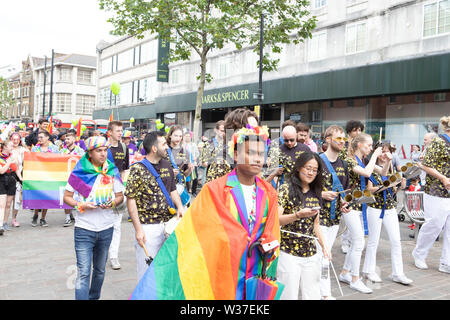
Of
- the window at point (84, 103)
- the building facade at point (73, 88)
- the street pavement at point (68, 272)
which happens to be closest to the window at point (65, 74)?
the building facade at point (73, 88)

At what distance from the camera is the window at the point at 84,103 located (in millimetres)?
63125

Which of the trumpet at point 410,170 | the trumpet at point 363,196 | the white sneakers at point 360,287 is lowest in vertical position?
the white sneakers at point 360,287

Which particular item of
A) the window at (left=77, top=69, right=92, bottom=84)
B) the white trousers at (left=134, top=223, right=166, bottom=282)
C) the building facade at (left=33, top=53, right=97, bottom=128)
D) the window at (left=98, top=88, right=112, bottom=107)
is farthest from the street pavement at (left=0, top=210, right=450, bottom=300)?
the window at (left=77, top=69, right=92, bottom=84)

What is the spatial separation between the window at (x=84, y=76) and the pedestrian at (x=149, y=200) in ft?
211

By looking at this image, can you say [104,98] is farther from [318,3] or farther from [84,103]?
[318,3]

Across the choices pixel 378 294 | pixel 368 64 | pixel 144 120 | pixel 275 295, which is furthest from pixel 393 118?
pixel 144 120

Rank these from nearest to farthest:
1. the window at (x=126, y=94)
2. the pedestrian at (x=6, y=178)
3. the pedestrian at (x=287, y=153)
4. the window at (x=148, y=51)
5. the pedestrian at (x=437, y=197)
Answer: the pedestrian at (x=287, y=153)
the pedestrian at (x=437, y=197)
the pedestrian at (x=6, y=178)
the window at (x=148, y=51)
the window at (x=126, y=94)

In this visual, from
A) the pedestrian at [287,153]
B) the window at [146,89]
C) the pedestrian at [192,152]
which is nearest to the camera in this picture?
the pedestrian at [287,153]

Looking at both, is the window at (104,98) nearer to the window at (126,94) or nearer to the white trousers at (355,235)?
the window at (126,94)

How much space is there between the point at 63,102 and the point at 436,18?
185 ft

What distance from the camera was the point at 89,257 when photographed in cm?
401

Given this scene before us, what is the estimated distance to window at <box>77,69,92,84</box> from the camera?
63656mm

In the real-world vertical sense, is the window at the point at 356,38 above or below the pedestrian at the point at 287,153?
above
